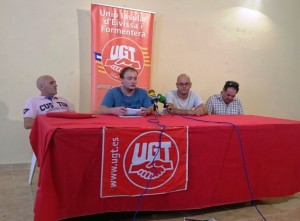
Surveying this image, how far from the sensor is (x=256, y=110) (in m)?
3.93

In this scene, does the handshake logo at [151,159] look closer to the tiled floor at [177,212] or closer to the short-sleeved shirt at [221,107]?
the tiled floor at [177,212]

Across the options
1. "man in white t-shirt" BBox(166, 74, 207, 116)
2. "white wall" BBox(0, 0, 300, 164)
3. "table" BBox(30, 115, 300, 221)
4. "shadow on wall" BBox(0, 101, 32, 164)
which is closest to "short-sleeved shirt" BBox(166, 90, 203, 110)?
"man in white t-shirt" BBox(166, 74, 207, 116)

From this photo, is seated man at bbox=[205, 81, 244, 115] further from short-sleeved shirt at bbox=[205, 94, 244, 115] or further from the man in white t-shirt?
the man in white t-shirt

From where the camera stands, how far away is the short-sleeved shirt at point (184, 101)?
2.67m

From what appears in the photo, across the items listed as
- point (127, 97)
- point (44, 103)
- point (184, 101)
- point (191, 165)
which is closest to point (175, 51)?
point (184, 101)

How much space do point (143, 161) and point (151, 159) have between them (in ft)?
0.16

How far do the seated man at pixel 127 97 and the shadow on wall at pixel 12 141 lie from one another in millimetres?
1105

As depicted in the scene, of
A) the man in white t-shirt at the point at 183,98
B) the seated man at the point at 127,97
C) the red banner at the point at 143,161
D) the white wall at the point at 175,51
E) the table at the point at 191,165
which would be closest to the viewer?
the table at the point at 191,165

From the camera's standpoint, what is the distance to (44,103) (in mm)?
2334

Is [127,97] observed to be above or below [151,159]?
above

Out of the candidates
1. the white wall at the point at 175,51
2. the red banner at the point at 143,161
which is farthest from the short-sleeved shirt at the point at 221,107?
the red banner at the point at 143,161

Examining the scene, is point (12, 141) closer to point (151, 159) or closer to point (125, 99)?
point (125, 99)

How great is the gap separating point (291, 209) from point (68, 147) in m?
1.66

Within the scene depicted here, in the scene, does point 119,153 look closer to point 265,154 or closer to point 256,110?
point 265,154
